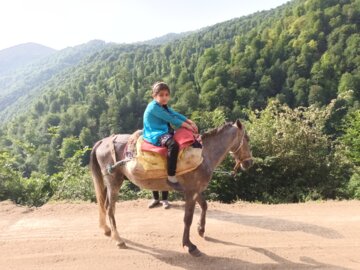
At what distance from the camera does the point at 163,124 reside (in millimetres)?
5832

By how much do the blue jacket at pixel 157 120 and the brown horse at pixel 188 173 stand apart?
2.45 feet

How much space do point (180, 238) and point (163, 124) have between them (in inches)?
87.2

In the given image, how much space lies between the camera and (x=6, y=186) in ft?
Result: 33.7

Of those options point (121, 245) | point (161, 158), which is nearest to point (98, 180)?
point (121, 245)

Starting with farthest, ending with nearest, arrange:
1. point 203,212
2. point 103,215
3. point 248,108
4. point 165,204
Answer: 1. point 248,108
2. point 165,204
3. point 103,215
4. point 203,212

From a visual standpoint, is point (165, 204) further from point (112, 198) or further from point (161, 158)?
point (161, 158)

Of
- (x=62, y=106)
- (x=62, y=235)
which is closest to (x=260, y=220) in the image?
(x=62, y=235)

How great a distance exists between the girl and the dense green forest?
6.59 feet

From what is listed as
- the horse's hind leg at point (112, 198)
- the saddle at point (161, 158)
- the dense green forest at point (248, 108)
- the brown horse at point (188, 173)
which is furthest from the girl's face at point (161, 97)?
the dense green forest at point (248, 108)

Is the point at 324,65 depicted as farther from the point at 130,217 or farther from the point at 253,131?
the point at 130,217

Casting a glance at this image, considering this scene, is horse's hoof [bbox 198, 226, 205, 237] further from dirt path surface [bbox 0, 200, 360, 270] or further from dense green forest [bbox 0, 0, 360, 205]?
dense green forest [bbox 0, 0, 360, 205]

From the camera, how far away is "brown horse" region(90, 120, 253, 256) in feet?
19.4

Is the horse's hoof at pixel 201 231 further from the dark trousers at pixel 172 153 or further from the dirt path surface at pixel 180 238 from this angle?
the dark trousers at pixel 172 153

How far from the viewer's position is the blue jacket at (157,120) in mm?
5688
